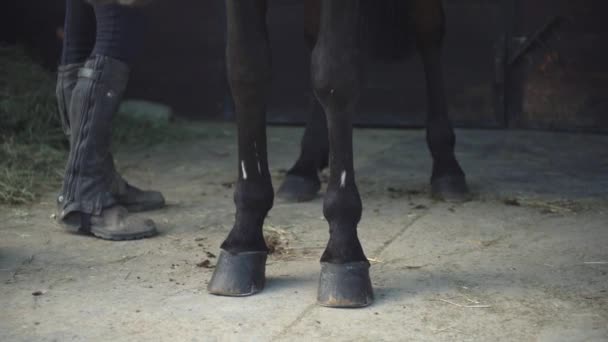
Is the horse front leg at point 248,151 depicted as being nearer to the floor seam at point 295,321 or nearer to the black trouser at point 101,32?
the floor seam at point 295,321

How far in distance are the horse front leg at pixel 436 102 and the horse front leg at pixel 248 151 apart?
1.14m

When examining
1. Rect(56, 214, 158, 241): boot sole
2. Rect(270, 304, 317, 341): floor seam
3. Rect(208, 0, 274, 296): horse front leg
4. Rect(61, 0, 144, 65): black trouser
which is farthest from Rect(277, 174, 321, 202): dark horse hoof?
Rect(270, 304, 317, 341): floor seam

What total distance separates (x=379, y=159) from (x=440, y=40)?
855 millimetres

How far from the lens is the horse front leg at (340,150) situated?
210cm

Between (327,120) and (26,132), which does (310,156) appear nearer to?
(327,120)

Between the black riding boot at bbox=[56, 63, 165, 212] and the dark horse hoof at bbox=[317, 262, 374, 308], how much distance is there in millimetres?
1125

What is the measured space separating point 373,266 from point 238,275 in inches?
17.1

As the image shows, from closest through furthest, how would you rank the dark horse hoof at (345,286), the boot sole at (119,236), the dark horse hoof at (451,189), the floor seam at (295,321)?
1. the floor seam at (295,321)
2. the dark horse hoof at (345,286)
3. the boot sole at (119,236)
4. the dark horse hoof at (451,189)

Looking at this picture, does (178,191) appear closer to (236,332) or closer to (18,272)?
(18,272)

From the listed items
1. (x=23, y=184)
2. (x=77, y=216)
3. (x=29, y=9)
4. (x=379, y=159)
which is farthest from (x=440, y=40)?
(x=29, y=9)

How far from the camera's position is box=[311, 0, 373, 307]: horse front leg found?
2.10m

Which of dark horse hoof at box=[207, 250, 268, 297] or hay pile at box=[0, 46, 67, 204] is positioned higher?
hay pile at box=[0, 46, 67, 204]

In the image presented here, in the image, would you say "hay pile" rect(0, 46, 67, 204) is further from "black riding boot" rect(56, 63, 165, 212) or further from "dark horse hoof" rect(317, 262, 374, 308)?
"dark horse hoof" rect(317, 262, 374, 308)

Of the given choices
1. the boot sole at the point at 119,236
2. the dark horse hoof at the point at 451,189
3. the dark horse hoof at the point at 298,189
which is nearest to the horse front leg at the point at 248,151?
the boot sole at the point at 119,236
